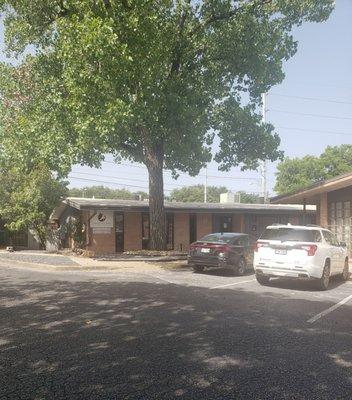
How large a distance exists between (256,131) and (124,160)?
916cm

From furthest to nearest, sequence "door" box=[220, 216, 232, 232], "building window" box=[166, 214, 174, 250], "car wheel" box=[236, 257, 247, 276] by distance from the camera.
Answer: "door" box=[220, 216, 232, 232], "building window" box=[166, 214, 174, 250], "car wheel" box=[236, 257, 247, 276]

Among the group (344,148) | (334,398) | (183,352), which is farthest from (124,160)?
(344,148)

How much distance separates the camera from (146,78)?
1578 cm

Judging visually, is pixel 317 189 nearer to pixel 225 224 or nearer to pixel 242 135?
pixel 242 135

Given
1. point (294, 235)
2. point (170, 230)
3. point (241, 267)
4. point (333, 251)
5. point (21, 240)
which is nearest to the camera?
point (294, 235)

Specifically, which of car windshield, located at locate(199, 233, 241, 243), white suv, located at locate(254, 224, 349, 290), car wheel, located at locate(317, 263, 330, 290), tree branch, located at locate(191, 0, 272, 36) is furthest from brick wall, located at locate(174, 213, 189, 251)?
car wheel, located at locate(317, 263, 330, 290)

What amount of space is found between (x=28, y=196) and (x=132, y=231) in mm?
6963

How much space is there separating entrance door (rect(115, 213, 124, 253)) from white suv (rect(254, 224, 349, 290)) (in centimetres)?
1452

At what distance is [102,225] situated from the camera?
2534 cm

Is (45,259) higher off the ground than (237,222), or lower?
lower

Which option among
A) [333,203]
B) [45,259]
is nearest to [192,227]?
[333,203]

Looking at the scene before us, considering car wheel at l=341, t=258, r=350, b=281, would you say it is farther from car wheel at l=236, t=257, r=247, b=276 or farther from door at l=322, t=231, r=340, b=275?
car wheel at l=236, t=257, r=247, b=276

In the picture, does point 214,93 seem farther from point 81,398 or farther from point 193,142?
point 81,398

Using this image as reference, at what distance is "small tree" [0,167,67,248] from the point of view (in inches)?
1038
